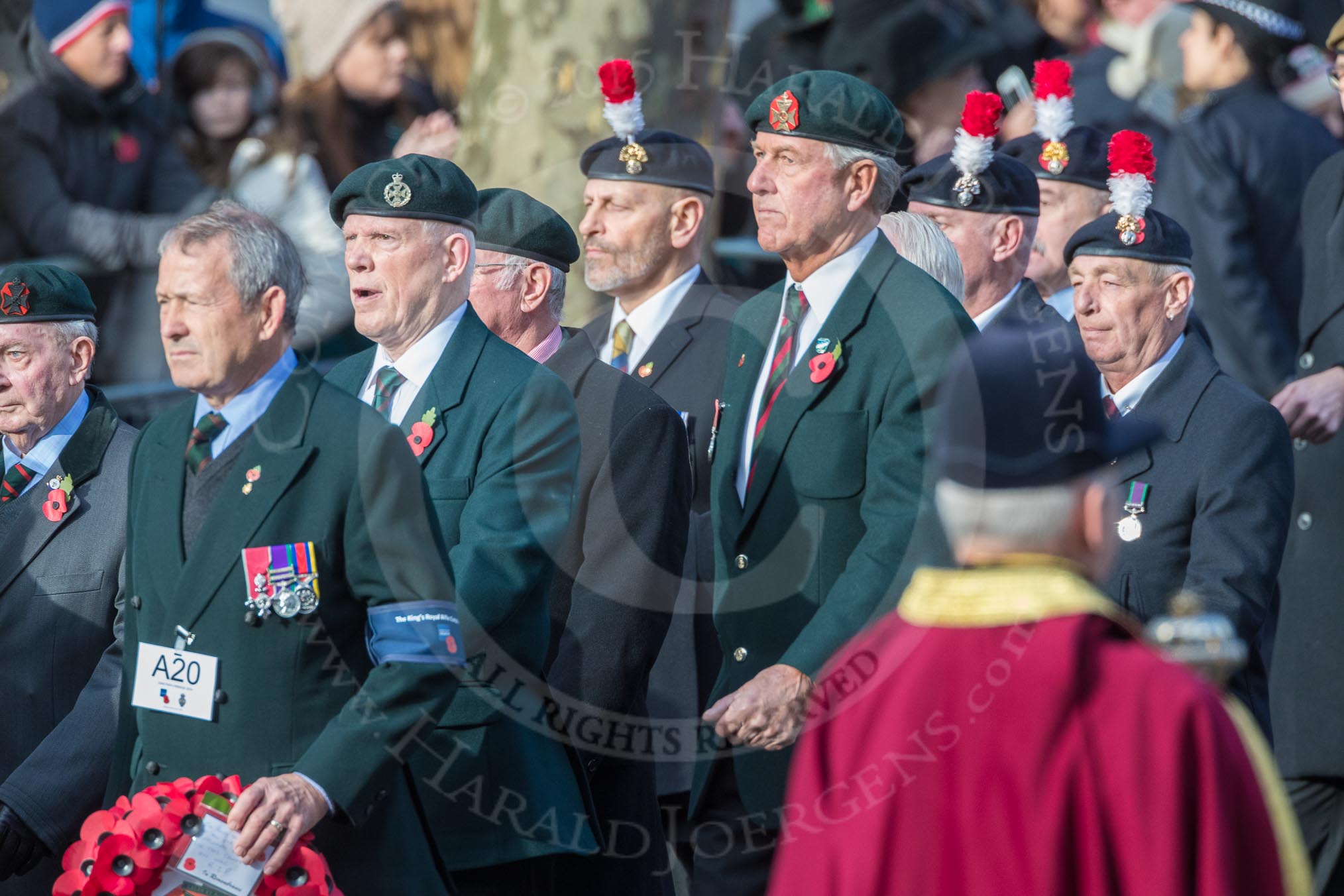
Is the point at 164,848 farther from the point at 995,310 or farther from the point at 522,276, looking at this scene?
the point at 995,310

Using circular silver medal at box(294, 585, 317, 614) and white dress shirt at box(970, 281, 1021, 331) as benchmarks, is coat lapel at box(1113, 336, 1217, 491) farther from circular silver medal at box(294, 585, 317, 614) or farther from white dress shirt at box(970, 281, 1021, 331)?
circular silver medal at box(294, 585, 317, 614)

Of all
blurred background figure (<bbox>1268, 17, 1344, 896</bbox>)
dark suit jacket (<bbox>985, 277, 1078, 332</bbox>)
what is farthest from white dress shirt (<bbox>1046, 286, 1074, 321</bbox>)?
blurred background figure (<bbox>1268, 17, 1344, 896</bbox>)

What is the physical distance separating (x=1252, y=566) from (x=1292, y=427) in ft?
3.40

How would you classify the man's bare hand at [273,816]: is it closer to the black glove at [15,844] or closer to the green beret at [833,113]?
the black glove at [15,844]

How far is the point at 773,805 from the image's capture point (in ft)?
16.8

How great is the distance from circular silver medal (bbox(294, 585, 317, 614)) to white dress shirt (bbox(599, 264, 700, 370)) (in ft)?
8.67

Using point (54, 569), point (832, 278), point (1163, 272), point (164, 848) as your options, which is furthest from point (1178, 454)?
point (54, 569)

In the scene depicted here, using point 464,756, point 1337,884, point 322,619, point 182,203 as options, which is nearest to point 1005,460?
point 322,619

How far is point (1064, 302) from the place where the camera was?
22.2 feet

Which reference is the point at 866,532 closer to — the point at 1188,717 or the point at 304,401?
the point at 304,401

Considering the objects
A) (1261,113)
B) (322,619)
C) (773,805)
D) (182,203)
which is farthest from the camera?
(182,203)

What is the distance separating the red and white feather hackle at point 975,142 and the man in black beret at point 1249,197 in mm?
2073

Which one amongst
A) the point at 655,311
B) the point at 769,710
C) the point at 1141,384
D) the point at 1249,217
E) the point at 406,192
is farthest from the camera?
the point at 1249,217

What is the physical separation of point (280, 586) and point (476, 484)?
78 centimetres
